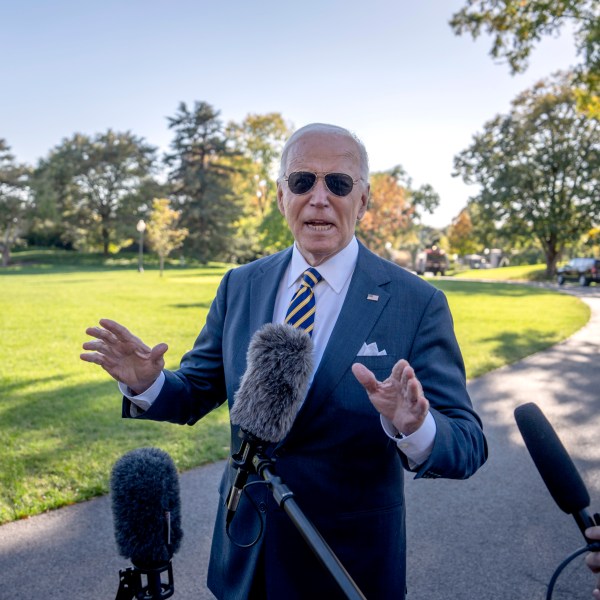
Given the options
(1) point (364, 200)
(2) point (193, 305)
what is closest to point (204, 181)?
(2) point (193, 305)

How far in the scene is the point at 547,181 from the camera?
43.8 metres

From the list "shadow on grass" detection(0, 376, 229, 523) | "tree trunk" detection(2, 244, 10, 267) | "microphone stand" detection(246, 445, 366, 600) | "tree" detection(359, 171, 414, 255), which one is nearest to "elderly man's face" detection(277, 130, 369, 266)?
"microphone stand" detection(246, 445, 366, 600)

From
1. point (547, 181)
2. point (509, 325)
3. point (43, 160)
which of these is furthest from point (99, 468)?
point (43, 160)

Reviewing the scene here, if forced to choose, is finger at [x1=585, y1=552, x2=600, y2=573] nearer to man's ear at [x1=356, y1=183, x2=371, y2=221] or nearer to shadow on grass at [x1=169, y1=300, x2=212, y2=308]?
man's ear at [x1=356, y1=183, x2=371, y2=221]

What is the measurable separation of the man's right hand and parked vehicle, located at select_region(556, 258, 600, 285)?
128 ft

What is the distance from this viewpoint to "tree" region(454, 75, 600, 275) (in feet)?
139

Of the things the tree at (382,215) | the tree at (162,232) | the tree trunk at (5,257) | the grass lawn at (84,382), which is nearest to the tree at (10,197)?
the tree trunk at (5,257)

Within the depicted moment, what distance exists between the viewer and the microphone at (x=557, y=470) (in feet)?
5.24

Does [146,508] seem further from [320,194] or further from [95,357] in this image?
[320,194]

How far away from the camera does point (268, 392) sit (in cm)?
155

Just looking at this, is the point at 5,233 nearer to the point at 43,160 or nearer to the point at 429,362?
the point at 43,160

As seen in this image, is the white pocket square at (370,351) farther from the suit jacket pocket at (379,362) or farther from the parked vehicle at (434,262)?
Answer: the parked vehicle at (434,262)

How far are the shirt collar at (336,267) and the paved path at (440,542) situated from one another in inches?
97.9

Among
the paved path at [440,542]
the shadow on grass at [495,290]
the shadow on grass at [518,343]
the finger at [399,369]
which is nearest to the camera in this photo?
the finger at [399,369]
